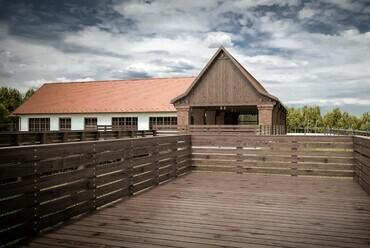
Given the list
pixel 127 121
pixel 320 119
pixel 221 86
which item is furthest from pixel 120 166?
pixel 320 119

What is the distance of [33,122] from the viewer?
33875 millimetres

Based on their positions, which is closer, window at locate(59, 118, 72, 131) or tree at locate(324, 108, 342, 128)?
window at locate(59, 118, 72, 131)

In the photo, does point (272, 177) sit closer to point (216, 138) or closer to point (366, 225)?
point (216, 138)

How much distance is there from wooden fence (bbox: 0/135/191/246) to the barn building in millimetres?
18664

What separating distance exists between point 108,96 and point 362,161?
27786 mm

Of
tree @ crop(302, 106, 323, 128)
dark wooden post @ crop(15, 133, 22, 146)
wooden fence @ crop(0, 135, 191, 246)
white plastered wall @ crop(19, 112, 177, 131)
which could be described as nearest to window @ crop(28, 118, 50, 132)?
white plastered wall @ crop(19, 112, 177, 131)

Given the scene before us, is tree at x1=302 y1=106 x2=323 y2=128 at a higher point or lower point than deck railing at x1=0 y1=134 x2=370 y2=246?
higher

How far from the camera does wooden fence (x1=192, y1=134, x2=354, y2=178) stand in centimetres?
959

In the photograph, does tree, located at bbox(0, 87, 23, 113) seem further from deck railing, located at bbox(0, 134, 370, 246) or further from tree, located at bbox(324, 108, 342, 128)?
tree, located at bbox(324, 108, 342, 128)

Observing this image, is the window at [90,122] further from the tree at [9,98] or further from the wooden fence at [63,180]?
the tree at [9,98]

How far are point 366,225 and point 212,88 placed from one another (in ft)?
72.6

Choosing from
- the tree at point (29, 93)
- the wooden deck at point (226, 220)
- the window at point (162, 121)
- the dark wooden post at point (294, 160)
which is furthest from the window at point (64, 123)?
the tree at point (29, 93)

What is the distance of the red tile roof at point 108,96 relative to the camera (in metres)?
30.8

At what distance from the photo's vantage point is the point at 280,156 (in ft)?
32.9
